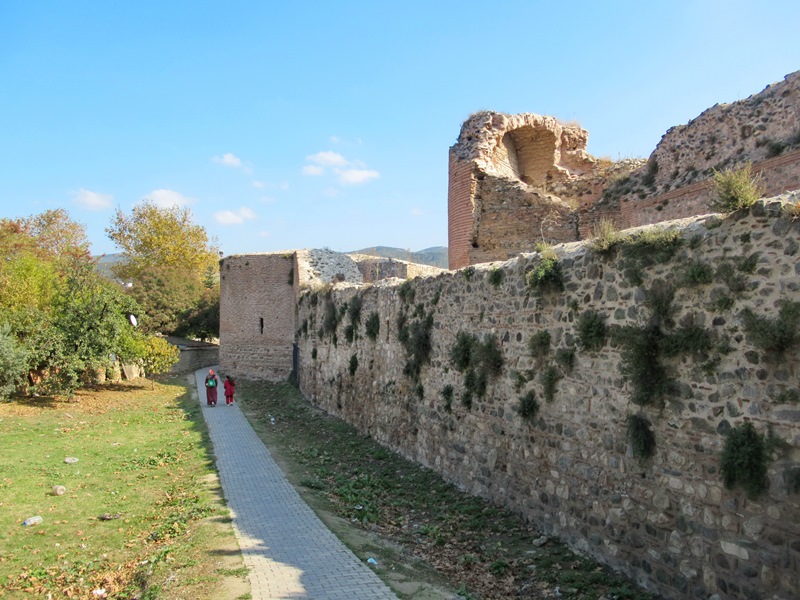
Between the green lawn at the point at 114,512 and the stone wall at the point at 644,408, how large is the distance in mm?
3586

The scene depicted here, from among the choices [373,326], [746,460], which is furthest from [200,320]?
[746,460]

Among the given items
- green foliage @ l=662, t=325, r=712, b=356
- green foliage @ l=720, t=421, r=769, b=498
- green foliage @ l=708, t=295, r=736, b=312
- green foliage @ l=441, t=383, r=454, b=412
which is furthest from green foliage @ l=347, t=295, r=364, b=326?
green foliage @ l=720, t=421, r=769, b=498

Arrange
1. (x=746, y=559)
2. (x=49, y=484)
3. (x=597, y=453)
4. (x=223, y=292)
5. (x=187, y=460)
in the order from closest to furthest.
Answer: (x=746, y=559)
(x=597, y=453)
(x=49, y=484)
(x=187, y=460)
(x=223, y=292)

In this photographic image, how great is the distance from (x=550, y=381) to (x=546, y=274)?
4.14ft

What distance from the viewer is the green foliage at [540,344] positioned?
24.1 ft

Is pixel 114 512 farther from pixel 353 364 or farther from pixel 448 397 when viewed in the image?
pixel 353 364

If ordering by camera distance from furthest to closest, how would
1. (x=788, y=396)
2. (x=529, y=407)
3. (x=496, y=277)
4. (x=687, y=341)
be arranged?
(x=496, y=277) → (x=529, y=407) → (x=687, y=341) → (x=788, y=396)

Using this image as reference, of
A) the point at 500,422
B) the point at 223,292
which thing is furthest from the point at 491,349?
the point at 223,292

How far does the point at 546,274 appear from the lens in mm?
7250

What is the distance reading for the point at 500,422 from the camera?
8.35m

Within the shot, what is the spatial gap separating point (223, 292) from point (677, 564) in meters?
23.3

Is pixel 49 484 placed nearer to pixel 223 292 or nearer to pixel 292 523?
pixel 292 523

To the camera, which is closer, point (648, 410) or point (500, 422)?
point (648, 410)

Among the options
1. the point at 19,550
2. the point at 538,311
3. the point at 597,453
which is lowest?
the point at 19,550
